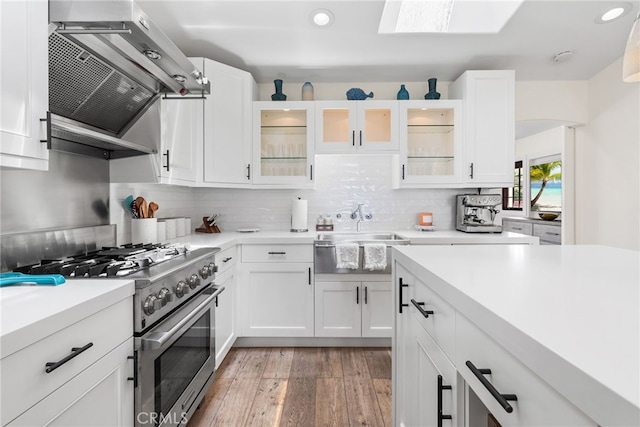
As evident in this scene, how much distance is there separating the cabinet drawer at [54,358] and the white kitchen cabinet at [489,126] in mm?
2857

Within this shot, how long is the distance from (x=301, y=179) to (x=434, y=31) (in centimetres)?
158

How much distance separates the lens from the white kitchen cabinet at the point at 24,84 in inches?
41.0

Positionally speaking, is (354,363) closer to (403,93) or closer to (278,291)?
(278,291)

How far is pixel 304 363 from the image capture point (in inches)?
Result: 97.8

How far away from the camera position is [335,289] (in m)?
2.71

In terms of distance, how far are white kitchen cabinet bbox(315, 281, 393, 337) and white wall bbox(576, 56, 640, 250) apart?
230cm

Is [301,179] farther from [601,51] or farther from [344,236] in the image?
[601,51]

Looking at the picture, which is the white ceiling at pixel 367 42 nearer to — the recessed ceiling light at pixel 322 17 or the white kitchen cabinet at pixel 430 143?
the recessed ceiling light at pixel 322 17

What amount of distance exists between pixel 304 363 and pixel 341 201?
157 cm

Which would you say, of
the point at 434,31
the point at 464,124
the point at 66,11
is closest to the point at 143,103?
the point at 66,11

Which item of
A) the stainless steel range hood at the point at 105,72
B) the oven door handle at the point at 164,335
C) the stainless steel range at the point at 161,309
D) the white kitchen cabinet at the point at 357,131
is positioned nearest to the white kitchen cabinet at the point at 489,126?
the white kitchen cabinet at the point at 357,131

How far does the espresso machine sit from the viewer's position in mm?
2979

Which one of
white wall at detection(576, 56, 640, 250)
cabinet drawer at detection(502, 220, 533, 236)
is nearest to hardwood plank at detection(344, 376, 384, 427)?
white wall at detection(576, 56, 640, 250)

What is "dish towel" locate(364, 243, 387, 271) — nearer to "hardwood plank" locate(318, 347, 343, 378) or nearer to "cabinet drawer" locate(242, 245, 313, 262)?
"cabinet drawer" locate(242, 245, 313, 262)
